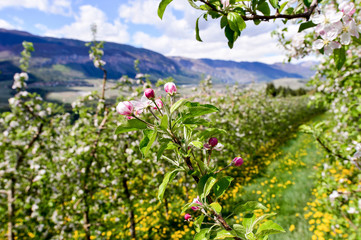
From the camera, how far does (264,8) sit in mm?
1004

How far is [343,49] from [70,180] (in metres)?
4.33

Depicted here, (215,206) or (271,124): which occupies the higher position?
(215,206)

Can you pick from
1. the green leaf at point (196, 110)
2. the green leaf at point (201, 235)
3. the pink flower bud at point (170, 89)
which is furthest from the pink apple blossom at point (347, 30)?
the green leaf at point (201, 235)

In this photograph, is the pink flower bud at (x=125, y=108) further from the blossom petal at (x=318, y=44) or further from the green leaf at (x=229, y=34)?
the blossom petal at (x=318, y=44)

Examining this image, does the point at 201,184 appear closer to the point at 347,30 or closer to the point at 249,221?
the point at 249,221

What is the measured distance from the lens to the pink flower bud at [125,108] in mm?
840

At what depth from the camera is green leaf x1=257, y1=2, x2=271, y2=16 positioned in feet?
3.26

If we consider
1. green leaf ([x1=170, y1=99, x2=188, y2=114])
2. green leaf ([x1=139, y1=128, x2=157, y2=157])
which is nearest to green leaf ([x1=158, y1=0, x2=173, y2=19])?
green leaf ([x1=170, y1=99, x2=188, y2=114])

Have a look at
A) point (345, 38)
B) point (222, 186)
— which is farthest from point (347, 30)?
point (222, 186)

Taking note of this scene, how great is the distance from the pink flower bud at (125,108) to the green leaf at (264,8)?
80 centimetres

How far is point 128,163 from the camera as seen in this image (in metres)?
3.98

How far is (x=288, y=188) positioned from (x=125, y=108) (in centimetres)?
627

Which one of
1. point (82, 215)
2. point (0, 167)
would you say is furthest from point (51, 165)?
point (82, 215)

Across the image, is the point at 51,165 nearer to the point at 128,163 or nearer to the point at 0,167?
the point at 0,167
